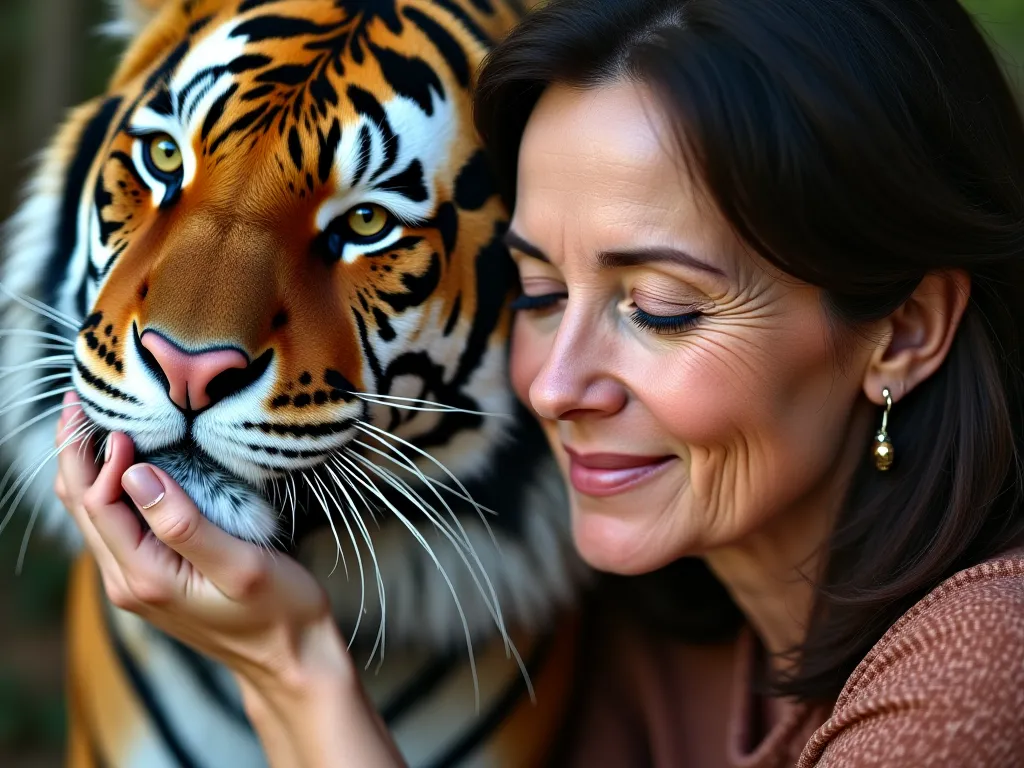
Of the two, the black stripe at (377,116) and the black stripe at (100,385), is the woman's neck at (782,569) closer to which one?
the black stripe at (377,116)

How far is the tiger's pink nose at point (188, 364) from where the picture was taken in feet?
3.48

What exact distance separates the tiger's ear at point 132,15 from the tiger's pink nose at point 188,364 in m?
0.49

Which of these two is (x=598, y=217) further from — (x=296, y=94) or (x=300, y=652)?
(x=300, y=652)

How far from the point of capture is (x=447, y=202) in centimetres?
127

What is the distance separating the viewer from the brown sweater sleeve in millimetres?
911

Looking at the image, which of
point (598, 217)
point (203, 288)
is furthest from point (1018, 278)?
point (203, 288)

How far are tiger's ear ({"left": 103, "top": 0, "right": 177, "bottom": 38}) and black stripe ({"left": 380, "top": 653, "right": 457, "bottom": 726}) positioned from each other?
0.89 metres

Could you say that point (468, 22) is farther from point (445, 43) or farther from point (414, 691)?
point (414, 691)

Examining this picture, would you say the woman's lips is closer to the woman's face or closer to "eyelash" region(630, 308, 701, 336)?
the woman's face

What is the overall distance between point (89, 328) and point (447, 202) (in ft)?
1.37

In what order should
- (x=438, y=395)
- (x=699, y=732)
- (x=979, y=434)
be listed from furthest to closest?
(x=699, y=732) < (x=438, y=395) < (x=979, y=434)

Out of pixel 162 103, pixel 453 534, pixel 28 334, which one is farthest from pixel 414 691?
pixel 162 103

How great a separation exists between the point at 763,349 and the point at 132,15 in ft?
2.88

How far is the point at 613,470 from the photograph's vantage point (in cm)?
126
